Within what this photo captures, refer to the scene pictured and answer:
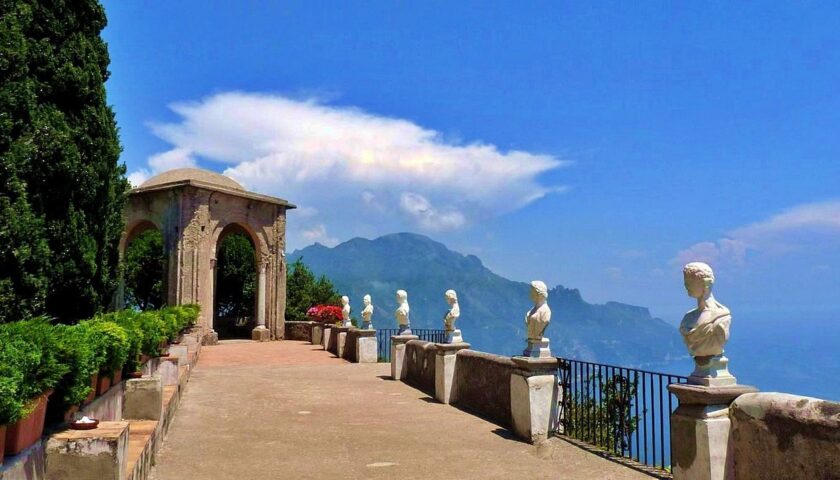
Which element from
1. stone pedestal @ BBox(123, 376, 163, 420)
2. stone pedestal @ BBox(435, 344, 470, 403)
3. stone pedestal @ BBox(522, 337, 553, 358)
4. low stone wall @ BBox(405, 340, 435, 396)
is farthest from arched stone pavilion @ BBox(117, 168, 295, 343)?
stone pedestal @ BBox(522, 337, 553, 358)

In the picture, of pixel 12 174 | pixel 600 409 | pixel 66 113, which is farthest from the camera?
pixel 66 113

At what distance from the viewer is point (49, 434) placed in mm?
4395

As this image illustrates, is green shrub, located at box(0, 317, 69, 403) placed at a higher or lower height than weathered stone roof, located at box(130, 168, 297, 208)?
lower

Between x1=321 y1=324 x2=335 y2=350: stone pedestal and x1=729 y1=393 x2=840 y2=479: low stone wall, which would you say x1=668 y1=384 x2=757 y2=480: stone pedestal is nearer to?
x1=729 y1=393 x2=840 y2=479: low stone wall

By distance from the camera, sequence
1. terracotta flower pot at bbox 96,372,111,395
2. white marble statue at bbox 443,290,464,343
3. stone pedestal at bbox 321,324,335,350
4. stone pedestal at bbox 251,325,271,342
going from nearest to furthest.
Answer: terracotta flower pot at bbox 96,372,111,395 < white marble statue at bbox 443,290,464,343 < stone pedestal at bbox 321,324,335,350 < stone pedestal at bbox 251,325,271,342

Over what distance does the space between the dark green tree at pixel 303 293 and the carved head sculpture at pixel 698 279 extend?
3143cm

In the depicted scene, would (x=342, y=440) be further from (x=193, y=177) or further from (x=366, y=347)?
(x=193, y=177)

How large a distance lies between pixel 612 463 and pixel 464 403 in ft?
13.3

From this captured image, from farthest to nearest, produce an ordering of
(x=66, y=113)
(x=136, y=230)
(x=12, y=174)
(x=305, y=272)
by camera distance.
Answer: (x=305, y=272)
(x=136, y=230)
(x=66, y=113)
(x=12, y=174)

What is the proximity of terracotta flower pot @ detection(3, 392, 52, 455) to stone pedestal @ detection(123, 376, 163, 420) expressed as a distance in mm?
2923

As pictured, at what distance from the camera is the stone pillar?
1853 cm

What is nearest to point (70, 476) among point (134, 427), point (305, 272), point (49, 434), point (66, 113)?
point (49, 434)

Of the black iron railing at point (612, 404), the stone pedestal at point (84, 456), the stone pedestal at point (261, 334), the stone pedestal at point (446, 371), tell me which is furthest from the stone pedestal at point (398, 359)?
the stone pedestal at point (261, 334)

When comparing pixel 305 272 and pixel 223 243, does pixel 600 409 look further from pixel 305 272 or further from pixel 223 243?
pixel 305 272
